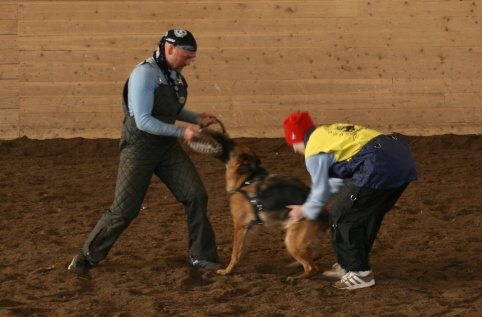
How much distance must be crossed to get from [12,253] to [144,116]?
1.80m

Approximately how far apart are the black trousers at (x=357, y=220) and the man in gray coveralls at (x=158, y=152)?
1095 millimetres

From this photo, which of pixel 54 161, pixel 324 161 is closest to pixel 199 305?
pixel 324 161

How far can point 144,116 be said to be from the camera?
5.77 metres

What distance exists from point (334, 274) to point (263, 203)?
71 centimetres

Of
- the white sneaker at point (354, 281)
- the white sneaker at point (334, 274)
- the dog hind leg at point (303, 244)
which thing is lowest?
the white sneaker at point (334, 274)

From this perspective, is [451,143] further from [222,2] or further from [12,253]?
[12,253]

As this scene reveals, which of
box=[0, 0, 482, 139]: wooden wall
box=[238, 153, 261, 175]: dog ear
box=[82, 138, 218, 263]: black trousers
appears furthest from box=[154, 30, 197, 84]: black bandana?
box=[0, 0, 482, 139]: wooden wall

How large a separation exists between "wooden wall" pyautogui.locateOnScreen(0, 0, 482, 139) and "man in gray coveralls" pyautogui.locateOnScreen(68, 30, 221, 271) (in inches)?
209

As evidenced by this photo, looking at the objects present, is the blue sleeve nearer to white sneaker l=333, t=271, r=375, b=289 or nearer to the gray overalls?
the gray overalls

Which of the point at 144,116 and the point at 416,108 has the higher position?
the point at 144,116

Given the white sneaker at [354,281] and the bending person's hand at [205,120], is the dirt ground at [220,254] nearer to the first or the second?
the white sneaker at [354,281]

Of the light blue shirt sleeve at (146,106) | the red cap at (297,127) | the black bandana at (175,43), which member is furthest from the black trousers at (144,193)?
the red cap at (297,127)

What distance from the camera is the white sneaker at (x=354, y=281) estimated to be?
18.2 ft

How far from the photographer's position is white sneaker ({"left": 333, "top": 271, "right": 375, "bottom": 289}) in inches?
218
